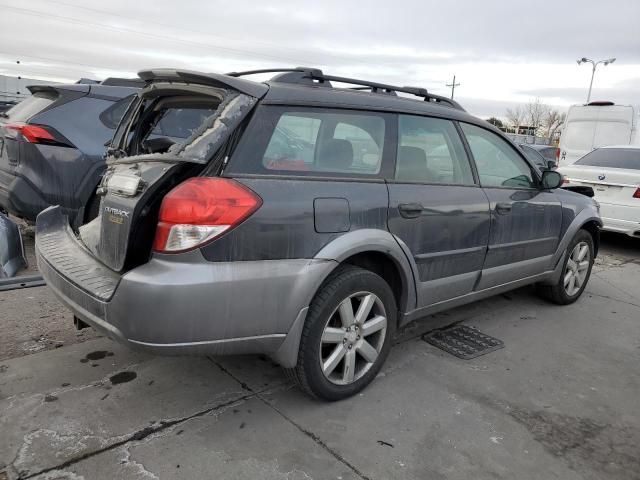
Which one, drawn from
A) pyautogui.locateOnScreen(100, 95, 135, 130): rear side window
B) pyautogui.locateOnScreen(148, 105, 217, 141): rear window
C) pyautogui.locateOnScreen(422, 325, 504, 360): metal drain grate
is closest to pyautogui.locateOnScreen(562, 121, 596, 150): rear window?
pyautogui.locateOnScreen(422, 325, 504, 360): metal drain grate

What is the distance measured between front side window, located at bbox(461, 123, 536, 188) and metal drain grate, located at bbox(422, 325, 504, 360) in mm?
1174

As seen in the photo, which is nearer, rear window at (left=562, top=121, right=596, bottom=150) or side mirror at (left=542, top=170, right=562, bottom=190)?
side mirror at (left=542, top=170, right=562, bottom=190)

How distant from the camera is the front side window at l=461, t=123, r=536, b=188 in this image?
3725mm

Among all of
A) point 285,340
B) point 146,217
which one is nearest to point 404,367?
point 285,340

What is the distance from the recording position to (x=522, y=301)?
505 cm

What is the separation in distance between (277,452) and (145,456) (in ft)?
1.98

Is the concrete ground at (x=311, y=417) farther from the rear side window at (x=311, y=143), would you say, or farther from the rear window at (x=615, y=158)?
the rear window at (x=615, y=158)

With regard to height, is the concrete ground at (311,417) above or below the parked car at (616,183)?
below

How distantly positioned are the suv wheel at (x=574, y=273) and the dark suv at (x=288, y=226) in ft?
4.39

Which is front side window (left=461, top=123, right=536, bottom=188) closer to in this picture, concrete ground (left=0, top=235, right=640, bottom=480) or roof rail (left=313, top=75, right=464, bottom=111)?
roof rail (left=313, top=75, right=464, bottom=111)

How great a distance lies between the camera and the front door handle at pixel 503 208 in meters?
3.73

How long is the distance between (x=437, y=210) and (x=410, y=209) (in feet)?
0.82

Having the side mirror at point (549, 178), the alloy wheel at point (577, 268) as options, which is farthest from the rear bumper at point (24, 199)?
the alloy wheel at point (577, 268)

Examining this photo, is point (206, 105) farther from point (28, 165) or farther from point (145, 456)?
point (28, 165)
